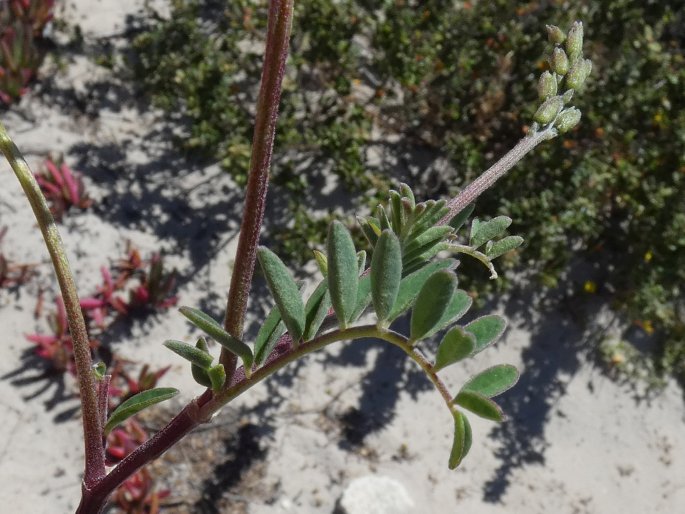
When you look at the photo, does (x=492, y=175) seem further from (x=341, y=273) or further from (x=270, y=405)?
(x=270, y=405)

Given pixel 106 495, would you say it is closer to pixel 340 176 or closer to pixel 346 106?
pixel 340 176

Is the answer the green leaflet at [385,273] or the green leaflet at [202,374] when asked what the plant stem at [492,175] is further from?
the green leaflet at [202,374]

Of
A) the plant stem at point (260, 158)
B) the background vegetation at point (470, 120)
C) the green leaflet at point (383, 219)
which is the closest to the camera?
the plant stem at point (260, 158)

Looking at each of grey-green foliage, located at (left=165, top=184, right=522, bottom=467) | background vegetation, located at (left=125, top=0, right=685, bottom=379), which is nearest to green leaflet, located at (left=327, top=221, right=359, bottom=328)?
grey-green foliage, located at (left=165, top=184, right=522, bottom=467)

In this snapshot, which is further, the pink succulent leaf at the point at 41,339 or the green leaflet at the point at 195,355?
the pink succulent leaf at the point at 41,339

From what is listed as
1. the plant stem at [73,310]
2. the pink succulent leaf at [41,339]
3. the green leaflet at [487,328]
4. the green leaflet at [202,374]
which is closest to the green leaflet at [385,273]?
the green leaflet at [487,328]

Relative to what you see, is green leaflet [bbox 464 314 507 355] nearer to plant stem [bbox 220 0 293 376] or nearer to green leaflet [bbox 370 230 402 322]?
green leaflet [bbox 370 230 402 322]
